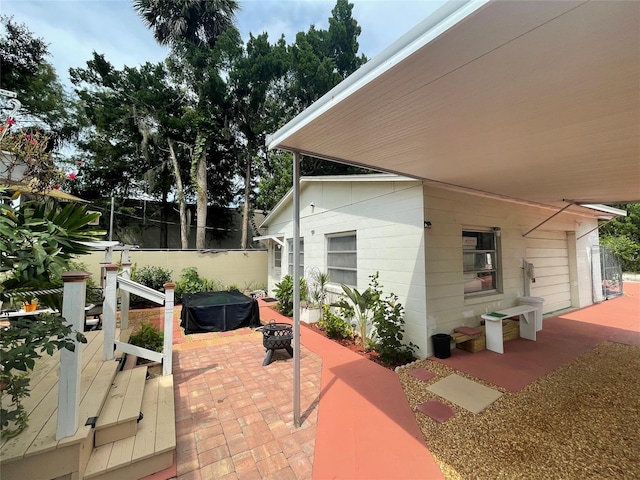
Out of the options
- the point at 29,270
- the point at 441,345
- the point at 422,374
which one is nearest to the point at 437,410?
the point at 422,374

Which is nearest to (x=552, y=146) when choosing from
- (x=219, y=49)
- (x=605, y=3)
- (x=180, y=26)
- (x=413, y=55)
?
(x=605, y=3)

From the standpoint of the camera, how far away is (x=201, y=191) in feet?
44.7

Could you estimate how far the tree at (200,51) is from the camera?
45.1 ft

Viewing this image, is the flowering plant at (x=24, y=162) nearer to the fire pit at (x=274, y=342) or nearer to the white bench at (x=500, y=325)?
the fire pit at (x=274, y=342)

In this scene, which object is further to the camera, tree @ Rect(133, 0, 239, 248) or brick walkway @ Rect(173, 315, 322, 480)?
tree @ Rect(133, 0, 239, 248)

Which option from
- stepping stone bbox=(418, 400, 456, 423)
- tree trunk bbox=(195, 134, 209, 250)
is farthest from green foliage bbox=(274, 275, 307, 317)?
tree trunk bbox=(195, 134, 209, 250)

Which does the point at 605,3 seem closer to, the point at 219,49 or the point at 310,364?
the point at 310,364

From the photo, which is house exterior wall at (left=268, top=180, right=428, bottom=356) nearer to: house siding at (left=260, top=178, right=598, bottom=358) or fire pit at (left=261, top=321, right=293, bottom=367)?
house siding at (left=260, top=178, right=598, bottom=358)

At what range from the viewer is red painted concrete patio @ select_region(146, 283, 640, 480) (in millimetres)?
2383

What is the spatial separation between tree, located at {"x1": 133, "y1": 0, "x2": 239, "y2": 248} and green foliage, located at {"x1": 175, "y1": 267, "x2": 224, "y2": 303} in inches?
123

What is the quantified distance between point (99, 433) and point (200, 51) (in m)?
17.1

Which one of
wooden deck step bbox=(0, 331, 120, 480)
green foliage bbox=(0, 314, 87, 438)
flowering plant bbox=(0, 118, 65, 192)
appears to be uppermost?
flowering plant bbox=(0, 118, 65, 192)

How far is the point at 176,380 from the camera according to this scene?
397cm

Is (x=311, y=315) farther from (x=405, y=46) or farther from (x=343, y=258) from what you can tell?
(x=405, y=46)
